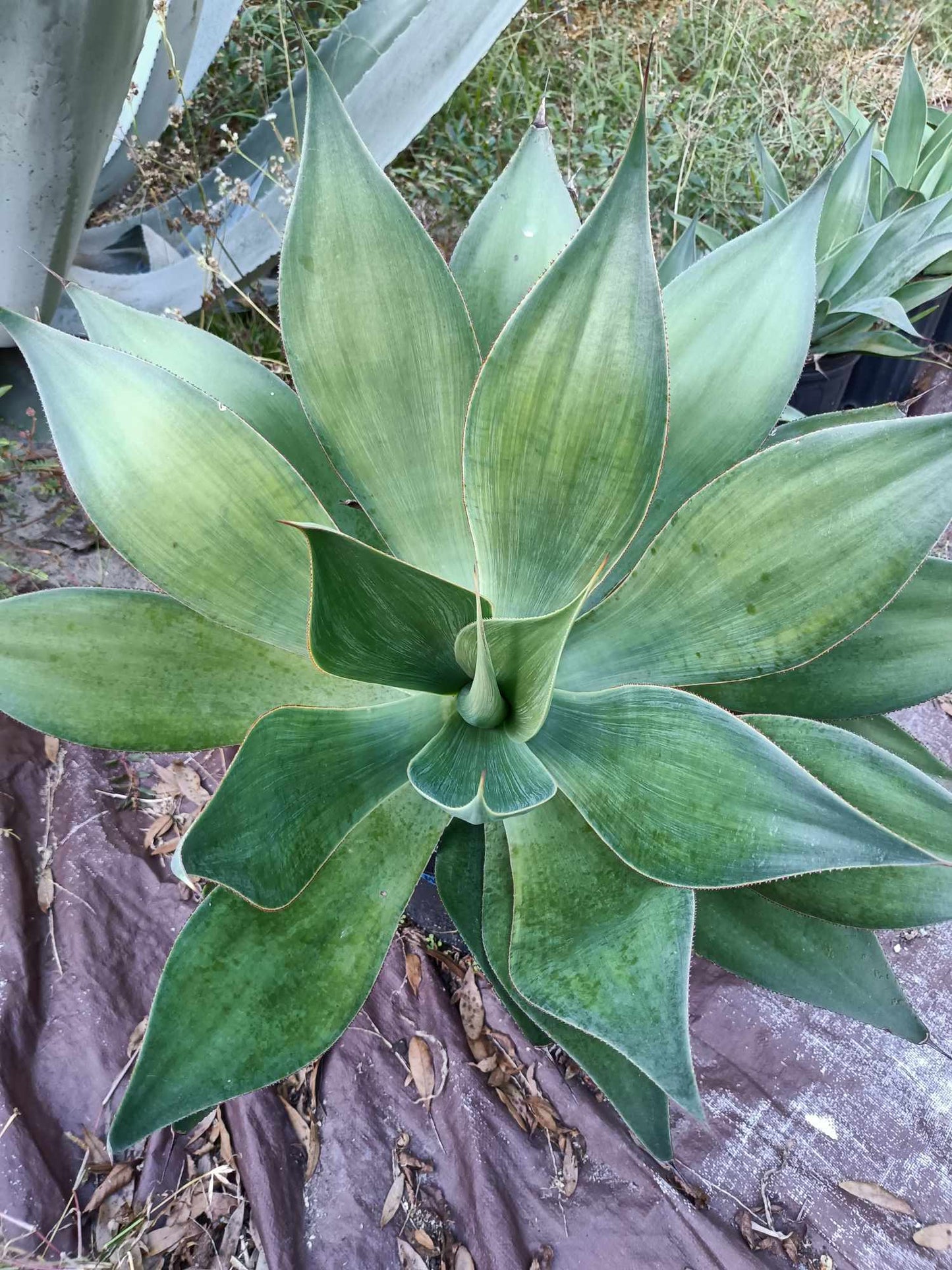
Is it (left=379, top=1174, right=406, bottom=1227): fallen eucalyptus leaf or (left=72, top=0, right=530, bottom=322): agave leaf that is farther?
(left=72, top=0, right=530, bottom=322): agave leaf

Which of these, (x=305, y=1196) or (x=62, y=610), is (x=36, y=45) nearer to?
(x=62, y=610)

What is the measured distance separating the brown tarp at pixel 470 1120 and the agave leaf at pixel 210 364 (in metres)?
0.82

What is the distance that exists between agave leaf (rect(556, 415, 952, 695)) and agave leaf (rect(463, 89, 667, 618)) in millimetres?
59

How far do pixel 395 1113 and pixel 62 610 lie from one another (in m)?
0.86

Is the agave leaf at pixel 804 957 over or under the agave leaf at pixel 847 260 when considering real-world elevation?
under

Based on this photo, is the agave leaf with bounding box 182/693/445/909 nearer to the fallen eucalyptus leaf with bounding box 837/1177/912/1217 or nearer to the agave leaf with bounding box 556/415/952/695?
the agave leaf with bounding box 556/415/952/695

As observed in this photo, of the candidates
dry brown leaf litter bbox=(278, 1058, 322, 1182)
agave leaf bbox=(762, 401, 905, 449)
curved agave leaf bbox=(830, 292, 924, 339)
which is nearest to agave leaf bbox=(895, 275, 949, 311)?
curved agave leaf bbox=(830, 292, 924, 339)

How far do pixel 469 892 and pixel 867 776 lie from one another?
37 centimetres

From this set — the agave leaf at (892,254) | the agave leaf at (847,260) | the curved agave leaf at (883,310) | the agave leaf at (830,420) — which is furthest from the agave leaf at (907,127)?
the agave leaf at (830,420)

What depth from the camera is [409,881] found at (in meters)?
0.76

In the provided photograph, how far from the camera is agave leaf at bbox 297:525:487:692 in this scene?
57 cm

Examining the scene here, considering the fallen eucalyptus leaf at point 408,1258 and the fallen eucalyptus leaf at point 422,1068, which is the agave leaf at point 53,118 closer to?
the fallen eucalyptus leaf at point 422,1068

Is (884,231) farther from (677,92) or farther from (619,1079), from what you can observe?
(677,92)

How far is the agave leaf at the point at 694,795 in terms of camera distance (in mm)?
554
